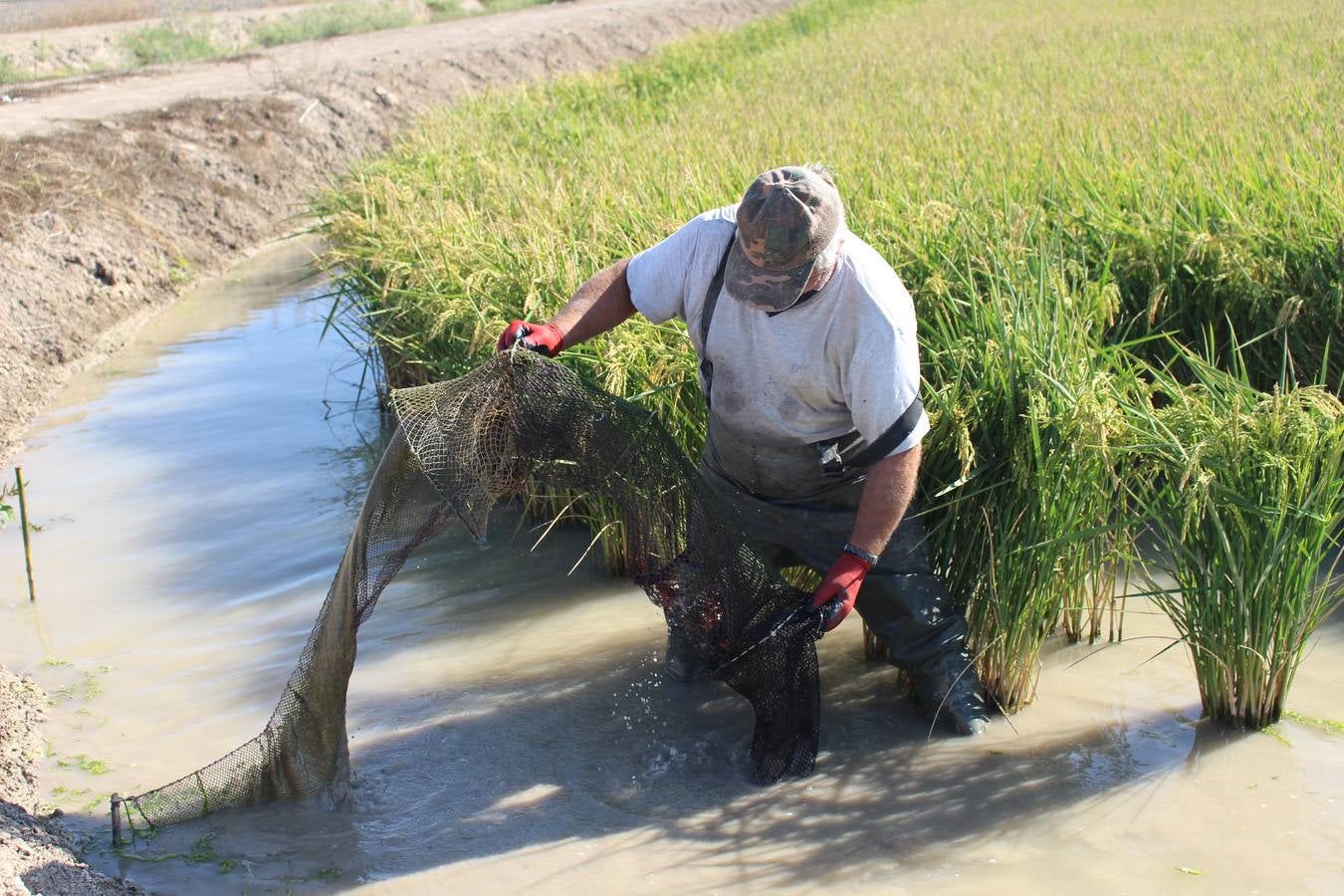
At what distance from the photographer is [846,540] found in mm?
2951

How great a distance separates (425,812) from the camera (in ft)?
9.55

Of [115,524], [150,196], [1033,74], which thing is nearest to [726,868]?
[115,524]

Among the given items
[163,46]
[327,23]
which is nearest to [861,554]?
[163,46]

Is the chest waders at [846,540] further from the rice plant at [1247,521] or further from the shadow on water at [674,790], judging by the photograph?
the rice plant at [1247,521]

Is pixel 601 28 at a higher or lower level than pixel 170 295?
higher

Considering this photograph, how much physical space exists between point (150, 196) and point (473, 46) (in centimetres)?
826

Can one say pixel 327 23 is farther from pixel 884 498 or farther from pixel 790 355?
pixel 884 498

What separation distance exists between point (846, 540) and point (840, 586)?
1.03 feet

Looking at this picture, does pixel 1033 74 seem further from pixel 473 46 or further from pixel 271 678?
pixel 473 46

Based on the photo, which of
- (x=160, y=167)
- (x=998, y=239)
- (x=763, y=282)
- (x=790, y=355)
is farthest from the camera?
(x=160, y=167)

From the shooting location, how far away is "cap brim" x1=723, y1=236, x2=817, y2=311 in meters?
2.54

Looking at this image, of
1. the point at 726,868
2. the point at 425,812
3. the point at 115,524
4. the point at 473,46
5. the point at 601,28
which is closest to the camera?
the point at 726,868

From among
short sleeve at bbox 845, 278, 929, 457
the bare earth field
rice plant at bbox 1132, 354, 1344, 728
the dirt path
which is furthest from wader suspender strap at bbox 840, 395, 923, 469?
the dirt path

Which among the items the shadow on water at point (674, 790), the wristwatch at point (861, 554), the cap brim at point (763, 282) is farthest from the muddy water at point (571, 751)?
the cap brim at point (763, 282)
